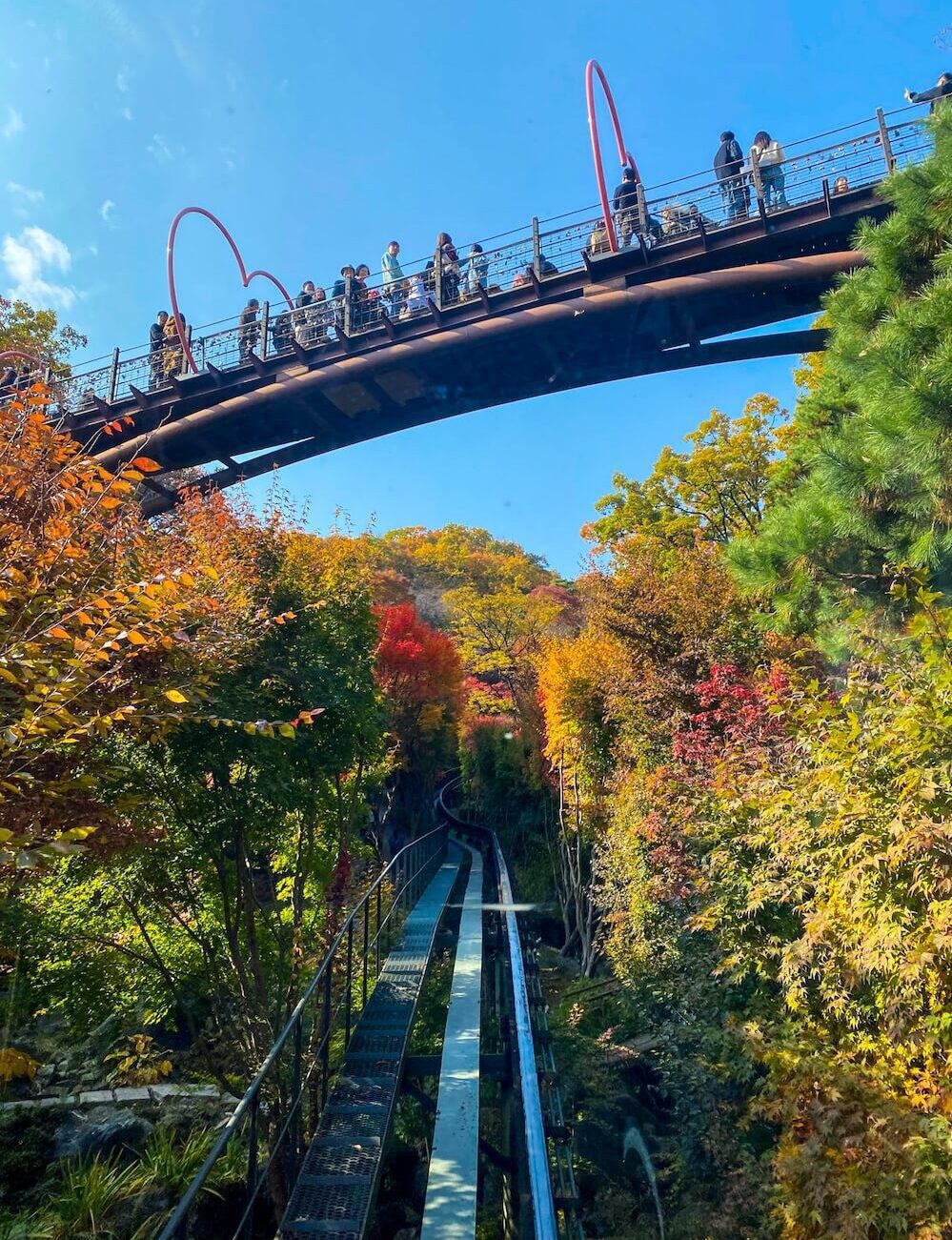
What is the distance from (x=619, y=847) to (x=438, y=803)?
2219 centimetres

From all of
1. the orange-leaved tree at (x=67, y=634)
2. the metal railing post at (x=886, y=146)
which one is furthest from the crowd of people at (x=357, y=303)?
the orange-leaved tree at (x=67, y=634)

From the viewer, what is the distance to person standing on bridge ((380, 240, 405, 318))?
35.3 ft

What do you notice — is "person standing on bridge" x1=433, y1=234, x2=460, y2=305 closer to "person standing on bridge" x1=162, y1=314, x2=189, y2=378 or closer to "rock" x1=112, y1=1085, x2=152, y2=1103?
"person standing on bridge" x1=162, y1=314, x2=189, y2=378

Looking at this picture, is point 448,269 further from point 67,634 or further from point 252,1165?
point 252,1165

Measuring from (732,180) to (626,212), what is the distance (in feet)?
4.51

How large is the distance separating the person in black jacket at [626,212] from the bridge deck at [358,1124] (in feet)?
31.9

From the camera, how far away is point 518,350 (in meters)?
10.8

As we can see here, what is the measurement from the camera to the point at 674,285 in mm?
9336

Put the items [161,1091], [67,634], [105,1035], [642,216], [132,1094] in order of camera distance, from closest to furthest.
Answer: [67,634], [132,1094], [161,1091], [105,1035], [642,216]

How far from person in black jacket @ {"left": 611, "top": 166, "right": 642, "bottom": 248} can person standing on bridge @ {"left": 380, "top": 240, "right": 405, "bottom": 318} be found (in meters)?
3.27

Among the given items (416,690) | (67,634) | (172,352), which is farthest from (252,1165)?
(416,690)

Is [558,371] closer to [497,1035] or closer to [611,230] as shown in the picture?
[611,230]

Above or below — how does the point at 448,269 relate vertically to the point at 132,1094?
above

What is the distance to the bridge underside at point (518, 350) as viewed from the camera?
30.0ft
